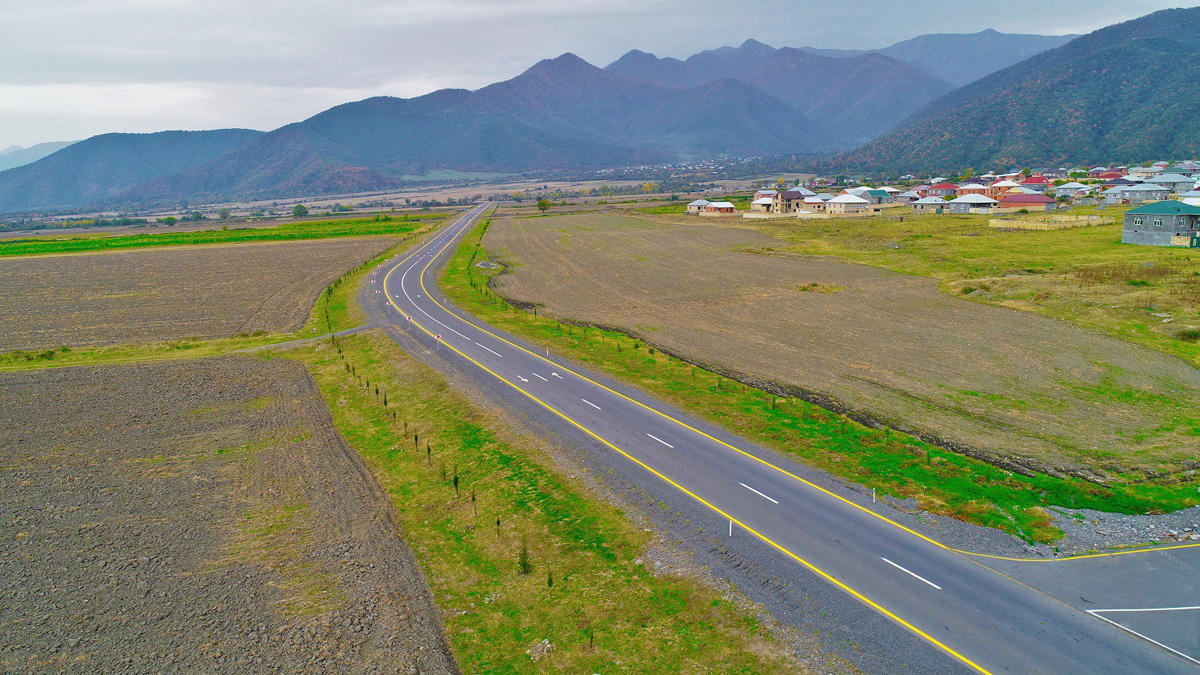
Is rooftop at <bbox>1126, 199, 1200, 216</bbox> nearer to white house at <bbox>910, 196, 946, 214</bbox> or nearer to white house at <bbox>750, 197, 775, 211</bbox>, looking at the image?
white house at <bbox>910, 196, 946, 214</bbox>

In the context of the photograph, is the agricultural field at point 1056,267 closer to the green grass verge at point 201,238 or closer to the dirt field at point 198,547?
the dirt field at point 198,547

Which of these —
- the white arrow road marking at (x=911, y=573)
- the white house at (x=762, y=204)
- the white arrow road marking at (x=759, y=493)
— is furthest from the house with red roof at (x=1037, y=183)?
the white arrow road marking at (x=911, y=573)

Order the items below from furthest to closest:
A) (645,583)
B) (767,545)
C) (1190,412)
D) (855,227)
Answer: (855,227), (1190,412), (767,545), (645,583)

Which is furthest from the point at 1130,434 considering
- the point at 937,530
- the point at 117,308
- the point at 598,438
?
the point at 117,308

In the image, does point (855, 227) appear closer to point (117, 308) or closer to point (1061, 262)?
point (1061, 262)

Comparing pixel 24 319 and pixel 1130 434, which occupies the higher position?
pixel 24 319

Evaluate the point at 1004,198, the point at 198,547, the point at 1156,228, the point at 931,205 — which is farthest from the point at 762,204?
the point at 198,547

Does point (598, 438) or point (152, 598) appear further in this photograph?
point (598, 438)
